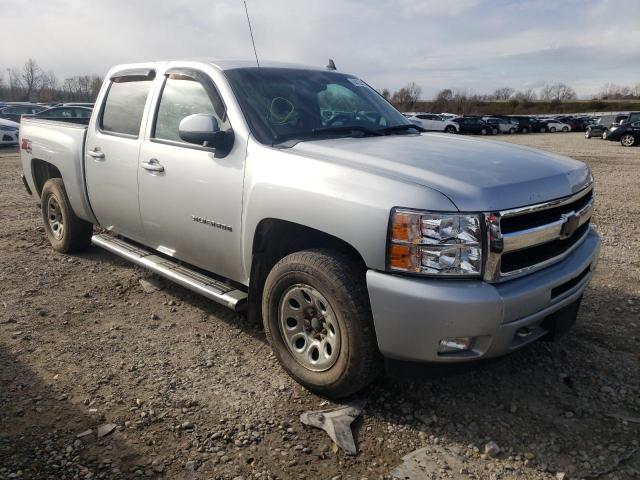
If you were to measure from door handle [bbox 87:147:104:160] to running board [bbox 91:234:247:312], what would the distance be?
0.77 meters

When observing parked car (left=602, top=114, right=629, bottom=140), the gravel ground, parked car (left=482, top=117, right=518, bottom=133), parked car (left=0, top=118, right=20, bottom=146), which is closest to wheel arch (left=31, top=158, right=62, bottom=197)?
the gravel ground

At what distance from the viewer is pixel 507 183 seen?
8.66ft

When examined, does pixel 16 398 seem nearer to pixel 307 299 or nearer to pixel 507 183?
pixel 307 299

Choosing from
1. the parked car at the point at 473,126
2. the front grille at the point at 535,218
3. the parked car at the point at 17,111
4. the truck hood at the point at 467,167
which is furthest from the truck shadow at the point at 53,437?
the parked car at the point at 473,126

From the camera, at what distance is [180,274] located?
12.7 ft

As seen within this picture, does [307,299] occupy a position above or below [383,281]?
below

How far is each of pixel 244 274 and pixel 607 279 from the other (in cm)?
357

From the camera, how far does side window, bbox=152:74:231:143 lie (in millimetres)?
3622

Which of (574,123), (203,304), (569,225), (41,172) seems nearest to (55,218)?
(41,172)

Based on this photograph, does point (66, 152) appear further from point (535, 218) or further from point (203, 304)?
point (535, 218)

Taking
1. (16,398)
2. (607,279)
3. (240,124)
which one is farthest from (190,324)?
(607,279)

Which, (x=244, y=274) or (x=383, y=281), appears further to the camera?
(x=244, y=274)

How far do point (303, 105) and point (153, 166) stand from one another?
1.21 m

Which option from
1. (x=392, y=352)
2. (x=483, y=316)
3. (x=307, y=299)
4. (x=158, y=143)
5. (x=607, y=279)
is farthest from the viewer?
(x=607, y=279)
